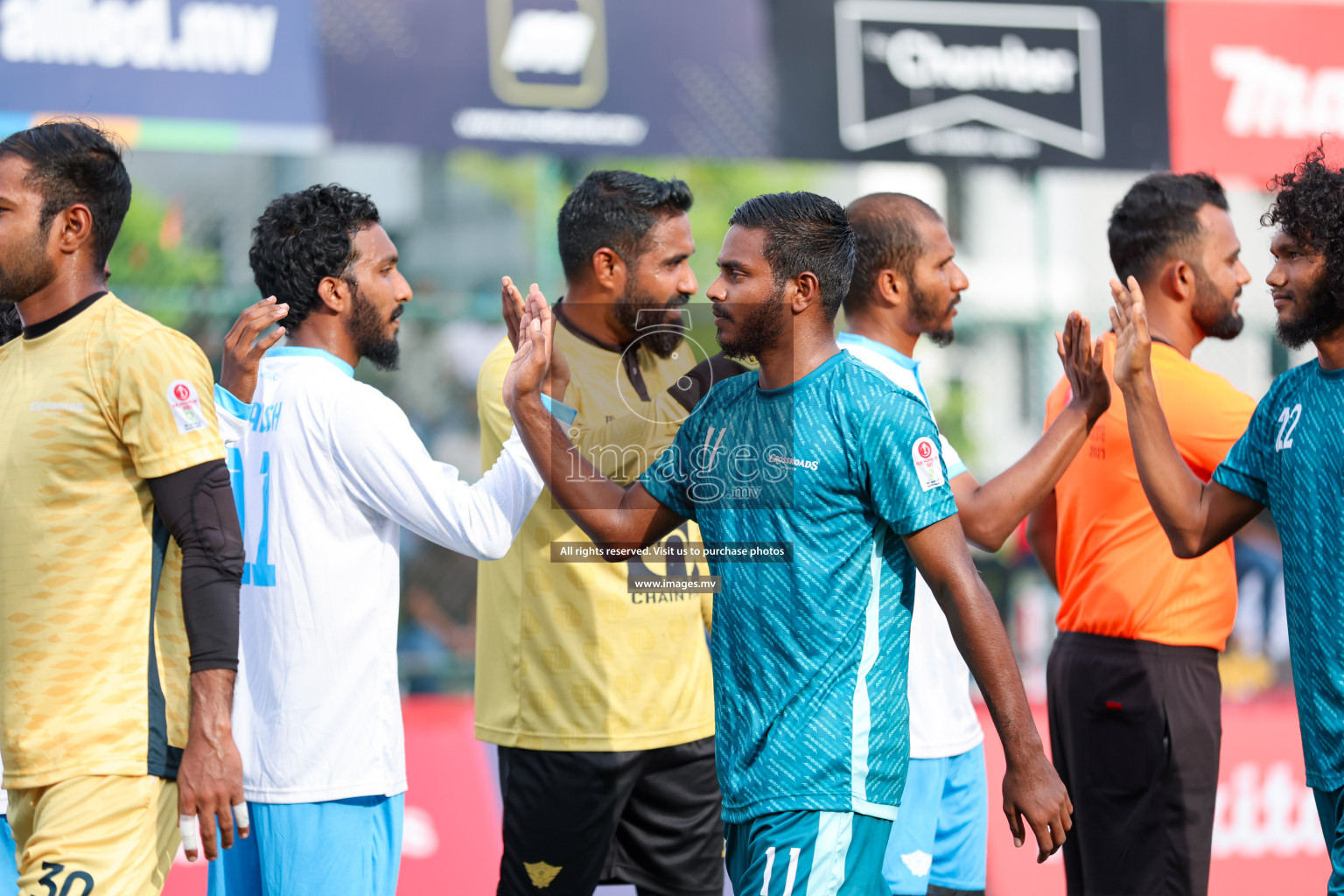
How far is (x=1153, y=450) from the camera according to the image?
322 centimetres

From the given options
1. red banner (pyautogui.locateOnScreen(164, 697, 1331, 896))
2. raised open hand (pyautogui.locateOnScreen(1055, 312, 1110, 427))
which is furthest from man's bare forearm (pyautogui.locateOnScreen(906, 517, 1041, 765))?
red banner (pyautogui.locateOnScreen(164, 697, 1331, 896))

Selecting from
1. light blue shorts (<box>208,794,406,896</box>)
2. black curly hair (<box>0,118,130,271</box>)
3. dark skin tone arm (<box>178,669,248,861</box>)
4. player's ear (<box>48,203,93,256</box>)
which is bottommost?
light blue shorts (<box>208,794,406,896</box>)

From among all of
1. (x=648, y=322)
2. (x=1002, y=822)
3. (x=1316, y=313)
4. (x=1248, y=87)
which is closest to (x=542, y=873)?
(x=648, y=322)

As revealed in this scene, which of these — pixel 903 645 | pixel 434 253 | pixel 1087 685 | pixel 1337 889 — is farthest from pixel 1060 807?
pixel 434 253

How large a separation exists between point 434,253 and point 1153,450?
894 centimetres

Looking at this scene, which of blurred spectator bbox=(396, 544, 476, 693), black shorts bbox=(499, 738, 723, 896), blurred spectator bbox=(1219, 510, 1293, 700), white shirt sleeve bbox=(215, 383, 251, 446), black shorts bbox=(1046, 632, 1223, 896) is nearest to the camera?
white shirt sleeve bbox=(215, 383, 251, 446)

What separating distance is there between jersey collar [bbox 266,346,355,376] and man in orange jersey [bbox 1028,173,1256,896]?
1958mm

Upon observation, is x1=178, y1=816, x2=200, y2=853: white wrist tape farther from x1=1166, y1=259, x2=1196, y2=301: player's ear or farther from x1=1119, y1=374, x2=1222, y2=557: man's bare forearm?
x1=1166, y1=259, x2=1196, y2=301: player's ear

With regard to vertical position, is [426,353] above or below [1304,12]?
below

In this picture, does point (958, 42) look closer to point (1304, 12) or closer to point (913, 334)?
point (1304, 12)

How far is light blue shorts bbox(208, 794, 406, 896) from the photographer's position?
111 inches

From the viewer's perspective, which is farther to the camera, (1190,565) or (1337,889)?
(1190,565)

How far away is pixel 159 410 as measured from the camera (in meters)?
2.47

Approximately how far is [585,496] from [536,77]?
13.5 ft
